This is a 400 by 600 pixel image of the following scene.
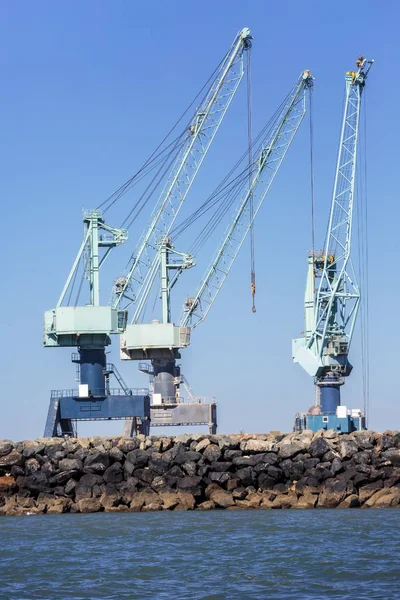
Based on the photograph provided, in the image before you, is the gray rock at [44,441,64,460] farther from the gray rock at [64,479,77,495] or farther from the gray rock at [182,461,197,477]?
the gray rock at [182,461,197,477]

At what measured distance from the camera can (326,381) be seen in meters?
90.8

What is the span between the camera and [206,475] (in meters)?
46.6

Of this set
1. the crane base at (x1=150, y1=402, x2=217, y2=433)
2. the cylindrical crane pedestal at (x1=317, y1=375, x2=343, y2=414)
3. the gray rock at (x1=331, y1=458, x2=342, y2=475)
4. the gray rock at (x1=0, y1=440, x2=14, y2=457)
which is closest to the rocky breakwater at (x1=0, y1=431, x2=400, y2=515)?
the gray rock at (x1=331, y1=458, x2=342, y2=475)

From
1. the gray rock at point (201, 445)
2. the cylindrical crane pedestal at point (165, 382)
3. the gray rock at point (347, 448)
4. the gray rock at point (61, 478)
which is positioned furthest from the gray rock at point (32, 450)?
the cylindrical crane pedestal at point (165, 382)

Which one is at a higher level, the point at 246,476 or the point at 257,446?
the point at 257,446

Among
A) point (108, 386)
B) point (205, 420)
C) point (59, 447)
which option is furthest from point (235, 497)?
→ point (205, 420)

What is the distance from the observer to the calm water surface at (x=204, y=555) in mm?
28844

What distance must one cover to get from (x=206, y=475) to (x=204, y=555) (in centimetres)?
1273

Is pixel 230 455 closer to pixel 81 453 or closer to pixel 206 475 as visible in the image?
pixel 206 475

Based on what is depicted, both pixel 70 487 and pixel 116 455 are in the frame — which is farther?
pixel 116 455

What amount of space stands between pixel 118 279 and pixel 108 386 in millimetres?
18533

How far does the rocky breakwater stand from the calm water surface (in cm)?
152

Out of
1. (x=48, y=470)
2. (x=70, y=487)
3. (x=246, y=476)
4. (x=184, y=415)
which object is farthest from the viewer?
(x=184, y=415)

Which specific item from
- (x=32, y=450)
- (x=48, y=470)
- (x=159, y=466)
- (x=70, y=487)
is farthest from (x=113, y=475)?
(x=32, y=450)
